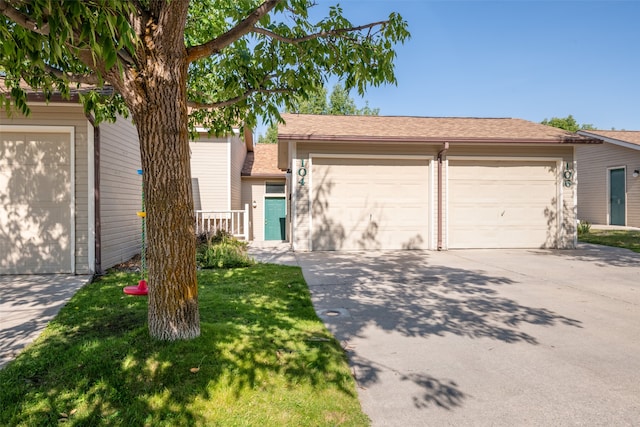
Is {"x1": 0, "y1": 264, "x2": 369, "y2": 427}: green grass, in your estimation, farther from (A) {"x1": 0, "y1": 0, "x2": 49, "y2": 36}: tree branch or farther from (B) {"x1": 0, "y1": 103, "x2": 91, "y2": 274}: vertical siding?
(B) {"x1": 0, "y1": 103, "x2": 91, "y2": 274}: vertical siding

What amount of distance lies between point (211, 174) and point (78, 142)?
259 inches

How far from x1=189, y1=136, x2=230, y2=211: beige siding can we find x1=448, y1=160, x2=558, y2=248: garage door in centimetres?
738

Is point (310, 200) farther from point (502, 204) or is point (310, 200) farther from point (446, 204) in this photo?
point (502, 204)

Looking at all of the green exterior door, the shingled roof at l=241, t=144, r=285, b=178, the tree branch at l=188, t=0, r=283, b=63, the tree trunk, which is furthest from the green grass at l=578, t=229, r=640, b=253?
the tree trunk

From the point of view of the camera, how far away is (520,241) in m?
10.3

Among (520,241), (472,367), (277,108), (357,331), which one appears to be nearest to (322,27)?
(277,108)

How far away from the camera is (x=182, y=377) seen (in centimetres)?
257

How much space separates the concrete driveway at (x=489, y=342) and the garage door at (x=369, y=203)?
2.80 m

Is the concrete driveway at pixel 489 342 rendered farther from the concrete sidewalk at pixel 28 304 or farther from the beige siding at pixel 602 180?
the beige siding at pixel 602 180

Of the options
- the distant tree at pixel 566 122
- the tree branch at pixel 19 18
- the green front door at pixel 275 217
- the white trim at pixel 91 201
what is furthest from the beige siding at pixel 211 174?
the distant tree at pixel 566 122

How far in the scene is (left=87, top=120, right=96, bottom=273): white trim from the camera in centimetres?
656

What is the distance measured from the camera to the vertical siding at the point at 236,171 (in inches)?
539

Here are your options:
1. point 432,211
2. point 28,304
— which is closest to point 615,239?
point 432,211

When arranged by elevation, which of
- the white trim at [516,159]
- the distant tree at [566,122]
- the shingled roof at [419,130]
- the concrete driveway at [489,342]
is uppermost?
the distant tree at [566,122]
